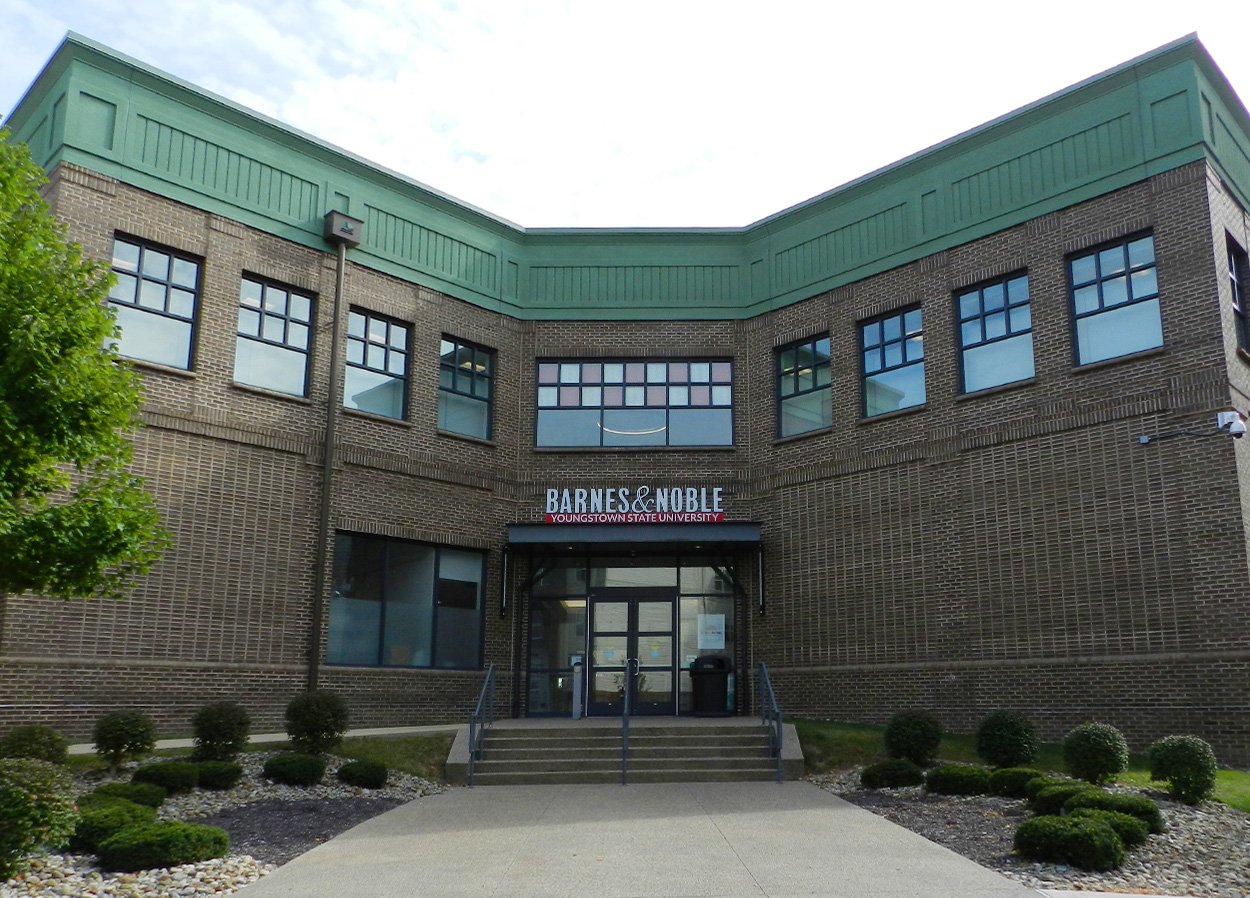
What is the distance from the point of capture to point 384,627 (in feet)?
66.5

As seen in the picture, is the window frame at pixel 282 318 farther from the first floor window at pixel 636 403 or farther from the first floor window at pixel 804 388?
the first floor window at pixel 804 388

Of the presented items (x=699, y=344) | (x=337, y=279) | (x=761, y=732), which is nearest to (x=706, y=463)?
(x=699, y=344)

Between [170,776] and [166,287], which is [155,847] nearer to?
[170,776]

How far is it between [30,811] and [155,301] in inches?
440

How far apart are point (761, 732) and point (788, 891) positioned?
879cm

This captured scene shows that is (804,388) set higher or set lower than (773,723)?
higher

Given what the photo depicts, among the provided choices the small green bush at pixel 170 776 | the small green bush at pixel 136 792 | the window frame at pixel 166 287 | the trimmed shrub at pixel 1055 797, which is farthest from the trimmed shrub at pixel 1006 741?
the window frame at pixel 166 287

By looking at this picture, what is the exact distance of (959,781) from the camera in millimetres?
14172

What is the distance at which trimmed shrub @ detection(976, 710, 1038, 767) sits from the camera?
15172 millimetres

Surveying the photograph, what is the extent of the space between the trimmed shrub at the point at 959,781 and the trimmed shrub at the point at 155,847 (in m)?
8.68

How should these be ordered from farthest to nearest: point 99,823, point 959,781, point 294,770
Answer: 1. point 294,770
2. point 959,781
3. point 99,823

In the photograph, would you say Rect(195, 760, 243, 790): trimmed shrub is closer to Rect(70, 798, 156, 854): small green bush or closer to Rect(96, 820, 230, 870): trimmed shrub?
Rect(70, 798, 156, 854): small green bush

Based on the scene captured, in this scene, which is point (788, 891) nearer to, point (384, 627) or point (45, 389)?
point (45, 389)

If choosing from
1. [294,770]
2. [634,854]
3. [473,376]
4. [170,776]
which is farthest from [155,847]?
[473,376]
